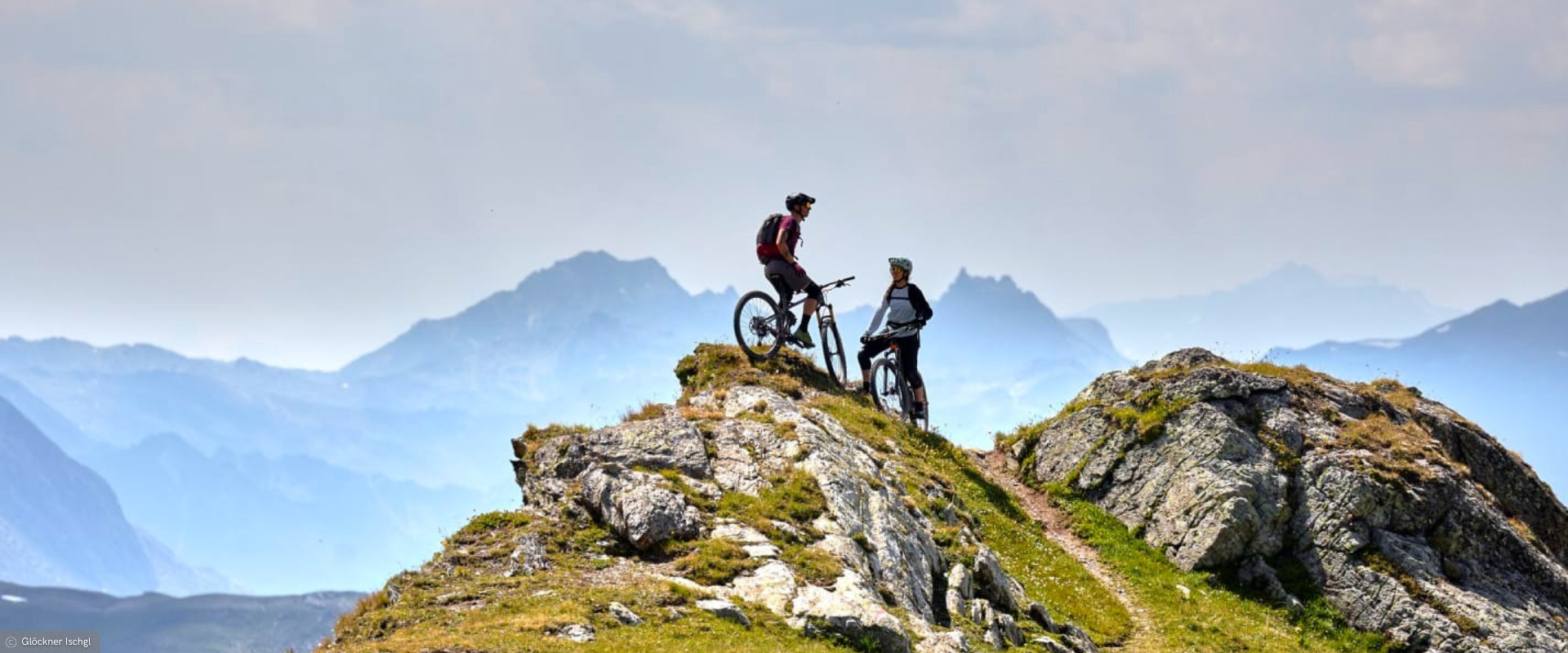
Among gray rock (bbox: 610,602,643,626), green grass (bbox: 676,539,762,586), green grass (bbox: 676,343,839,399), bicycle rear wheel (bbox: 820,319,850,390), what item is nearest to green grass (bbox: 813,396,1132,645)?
green grass (bbox: 676,343,839,399)

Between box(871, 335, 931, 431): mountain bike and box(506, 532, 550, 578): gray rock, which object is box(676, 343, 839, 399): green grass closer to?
box(871, 335, 931, 431): mountain bike

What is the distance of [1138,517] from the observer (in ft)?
105

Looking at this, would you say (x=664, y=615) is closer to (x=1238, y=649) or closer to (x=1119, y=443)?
(x=1238, y=649)

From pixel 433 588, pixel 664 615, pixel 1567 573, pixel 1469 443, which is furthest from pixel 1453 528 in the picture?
pixel 433 588

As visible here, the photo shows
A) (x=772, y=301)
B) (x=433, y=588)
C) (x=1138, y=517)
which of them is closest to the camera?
(x=433, y=588)

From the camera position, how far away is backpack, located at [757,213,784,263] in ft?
107

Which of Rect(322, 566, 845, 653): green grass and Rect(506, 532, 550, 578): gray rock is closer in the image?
Rect(322, 566, 845, 653): green grass

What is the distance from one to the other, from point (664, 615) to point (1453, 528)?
863 inches

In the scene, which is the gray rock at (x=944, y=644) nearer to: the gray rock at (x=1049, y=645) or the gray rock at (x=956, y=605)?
the gray rock at (x=1049, y=645)

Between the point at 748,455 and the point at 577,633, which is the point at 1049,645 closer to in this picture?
the point at 748,455

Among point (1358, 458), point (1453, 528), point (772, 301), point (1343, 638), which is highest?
point (772, 301)

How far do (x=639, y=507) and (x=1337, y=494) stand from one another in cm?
1868

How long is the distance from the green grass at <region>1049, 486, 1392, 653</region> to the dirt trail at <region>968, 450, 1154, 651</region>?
0.24m

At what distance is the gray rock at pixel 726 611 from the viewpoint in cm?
1834
